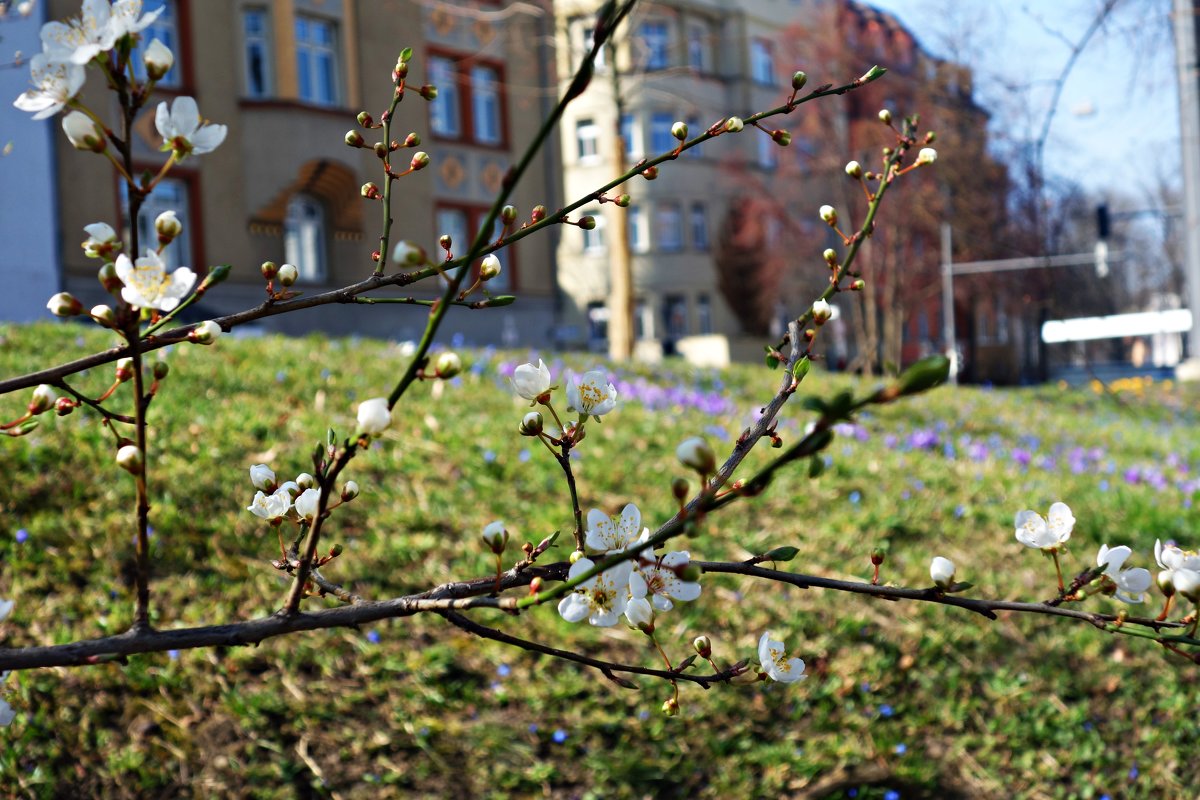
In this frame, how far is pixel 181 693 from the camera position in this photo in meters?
3.14

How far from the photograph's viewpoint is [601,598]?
1.04 metres

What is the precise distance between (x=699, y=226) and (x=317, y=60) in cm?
1367

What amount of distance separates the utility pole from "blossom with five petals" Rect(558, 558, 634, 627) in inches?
303

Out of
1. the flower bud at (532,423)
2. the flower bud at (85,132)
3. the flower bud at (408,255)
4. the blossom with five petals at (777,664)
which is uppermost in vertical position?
the flower bud at (85,132)

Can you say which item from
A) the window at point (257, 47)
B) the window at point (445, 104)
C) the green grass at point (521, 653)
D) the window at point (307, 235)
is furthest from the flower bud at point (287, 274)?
the window at point (445, 104)

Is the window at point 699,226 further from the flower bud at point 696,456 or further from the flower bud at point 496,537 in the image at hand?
the flower bud at point 696,456

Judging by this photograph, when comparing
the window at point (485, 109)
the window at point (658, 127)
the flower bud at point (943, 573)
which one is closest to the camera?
the flower bud at point (943, 573)

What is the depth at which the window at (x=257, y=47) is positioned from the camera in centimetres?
1762

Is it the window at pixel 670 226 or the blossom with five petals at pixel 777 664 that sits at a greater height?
the window at pixel 670 226

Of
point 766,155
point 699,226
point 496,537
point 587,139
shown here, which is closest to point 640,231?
point 699,226

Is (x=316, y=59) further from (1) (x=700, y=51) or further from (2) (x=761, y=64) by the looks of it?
(2) (x=761, y=64)

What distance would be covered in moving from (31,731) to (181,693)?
387 mm

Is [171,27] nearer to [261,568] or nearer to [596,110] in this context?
[596,110]

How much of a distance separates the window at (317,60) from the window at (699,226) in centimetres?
1293
